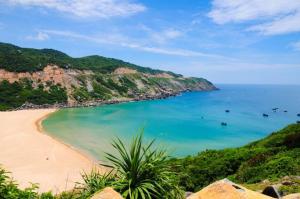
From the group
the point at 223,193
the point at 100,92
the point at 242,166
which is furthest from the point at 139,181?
the point at 100,92

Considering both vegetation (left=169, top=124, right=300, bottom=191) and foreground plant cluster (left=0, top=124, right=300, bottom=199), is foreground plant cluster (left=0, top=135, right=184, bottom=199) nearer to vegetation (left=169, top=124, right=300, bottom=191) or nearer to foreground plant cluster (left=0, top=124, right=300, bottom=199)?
foreground plant cluster (left=0, top=124, right=300, bottom=199)

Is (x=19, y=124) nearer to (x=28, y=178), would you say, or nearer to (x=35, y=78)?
(x=28, y=178)

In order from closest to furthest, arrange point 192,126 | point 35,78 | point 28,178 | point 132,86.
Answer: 1. point 28,178
2. point 192,126
3. point 35,78
4. point 132,86

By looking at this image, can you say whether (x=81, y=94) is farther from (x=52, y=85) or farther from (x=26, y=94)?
(x=26, y=94)

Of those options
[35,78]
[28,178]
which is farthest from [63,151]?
[35,78]

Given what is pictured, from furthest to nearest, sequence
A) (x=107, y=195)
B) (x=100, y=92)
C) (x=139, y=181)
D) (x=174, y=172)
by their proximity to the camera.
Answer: (x=100, y=92), (x=174, y=172), (x=139, y=181), (x=107, y=195)

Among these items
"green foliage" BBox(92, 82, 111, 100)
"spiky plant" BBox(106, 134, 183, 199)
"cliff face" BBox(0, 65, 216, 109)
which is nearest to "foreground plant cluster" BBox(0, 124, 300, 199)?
"spiky plant" BBox(106, 134, 183, 199)
